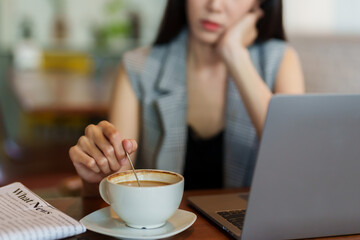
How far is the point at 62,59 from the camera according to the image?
486 centimetres

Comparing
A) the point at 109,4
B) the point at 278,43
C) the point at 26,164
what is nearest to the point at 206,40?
A: the point at 278,43

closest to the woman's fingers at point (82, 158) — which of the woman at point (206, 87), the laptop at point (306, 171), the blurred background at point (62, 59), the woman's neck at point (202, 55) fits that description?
the laptop at point (306, 171)

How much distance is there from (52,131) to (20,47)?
830 millimetres

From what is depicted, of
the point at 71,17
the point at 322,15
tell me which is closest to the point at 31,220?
the point at 322,15

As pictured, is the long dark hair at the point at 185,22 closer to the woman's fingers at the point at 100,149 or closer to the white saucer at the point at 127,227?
the woman's fingers at the point at 100,149

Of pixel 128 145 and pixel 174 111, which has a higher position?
pixel 128 145

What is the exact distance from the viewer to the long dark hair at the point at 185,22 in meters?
1.44

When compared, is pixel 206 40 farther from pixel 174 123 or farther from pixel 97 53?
pixel 97 53

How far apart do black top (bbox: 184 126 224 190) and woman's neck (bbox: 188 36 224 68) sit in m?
0.20

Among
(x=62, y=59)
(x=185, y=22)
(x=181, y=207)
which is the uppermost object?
(x=185, y=22)

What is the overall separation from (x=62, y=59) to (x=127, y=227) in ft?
14.4

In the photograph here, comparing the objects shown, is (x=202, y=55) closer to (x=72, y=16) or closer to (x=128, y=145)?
(x=128, y=145)

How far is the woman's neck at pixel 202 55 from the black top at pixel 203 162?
198mm

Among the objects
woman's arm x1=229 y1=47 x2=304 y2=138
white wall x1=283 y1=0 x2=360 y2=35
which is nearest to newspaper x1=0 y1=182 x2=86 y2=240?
woman's arm x1=229 y1=47 x2=304 y2=138
